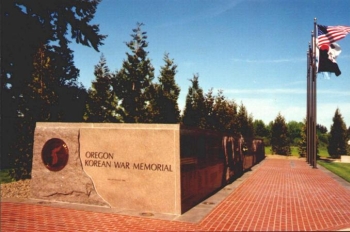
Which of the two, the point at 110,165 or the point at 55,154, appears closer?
the point at 110,165

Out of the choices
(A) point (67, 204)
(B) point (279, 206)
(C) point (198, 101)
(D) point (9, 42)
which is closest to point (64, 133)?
(A) point (67, 204)

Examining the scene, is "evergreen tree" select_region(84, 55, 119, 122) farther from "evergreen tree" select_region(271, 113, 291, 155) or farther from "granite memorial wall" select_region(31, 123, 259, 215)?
"evergreen tree" select_region(271, 113, 291, 155)

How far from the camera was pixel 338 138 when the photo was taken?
4366cm

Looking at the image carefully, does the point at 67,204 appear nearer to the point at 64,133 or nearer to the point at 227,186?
the point at 64,133

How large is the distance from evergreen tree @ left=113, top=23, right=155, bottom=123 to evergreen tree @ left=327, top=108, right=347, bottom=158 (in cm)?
2984

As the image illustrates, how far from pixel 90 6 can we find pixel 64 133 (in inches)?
679

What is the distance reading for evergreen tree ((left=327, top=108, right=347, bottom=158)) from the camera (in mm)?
43250

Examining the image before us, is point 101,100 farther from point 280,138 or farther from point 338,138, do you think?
point 338,138

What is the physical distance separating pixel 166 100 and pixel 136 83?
4.97m

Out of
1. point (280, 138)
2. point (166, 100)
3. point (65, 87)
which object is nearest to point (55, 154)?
point (65, 87)

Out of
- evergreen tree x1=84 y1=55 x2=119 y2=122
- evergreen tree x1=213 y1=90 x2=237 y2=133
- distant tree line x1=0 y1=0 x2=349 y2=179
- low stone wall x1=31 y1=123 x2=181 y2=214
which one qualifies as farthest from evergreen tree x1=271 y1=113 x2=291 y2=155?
low stone wall x1=31 y1=123 x2=181 y2=214

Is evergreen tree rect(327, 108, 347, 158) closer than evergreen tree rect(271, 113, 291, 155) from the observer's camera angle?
Yes

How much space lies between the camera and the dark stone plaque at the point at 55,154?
9.96 meters

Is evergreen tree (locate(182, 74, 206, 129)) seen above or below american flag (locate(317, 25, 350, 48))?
below
